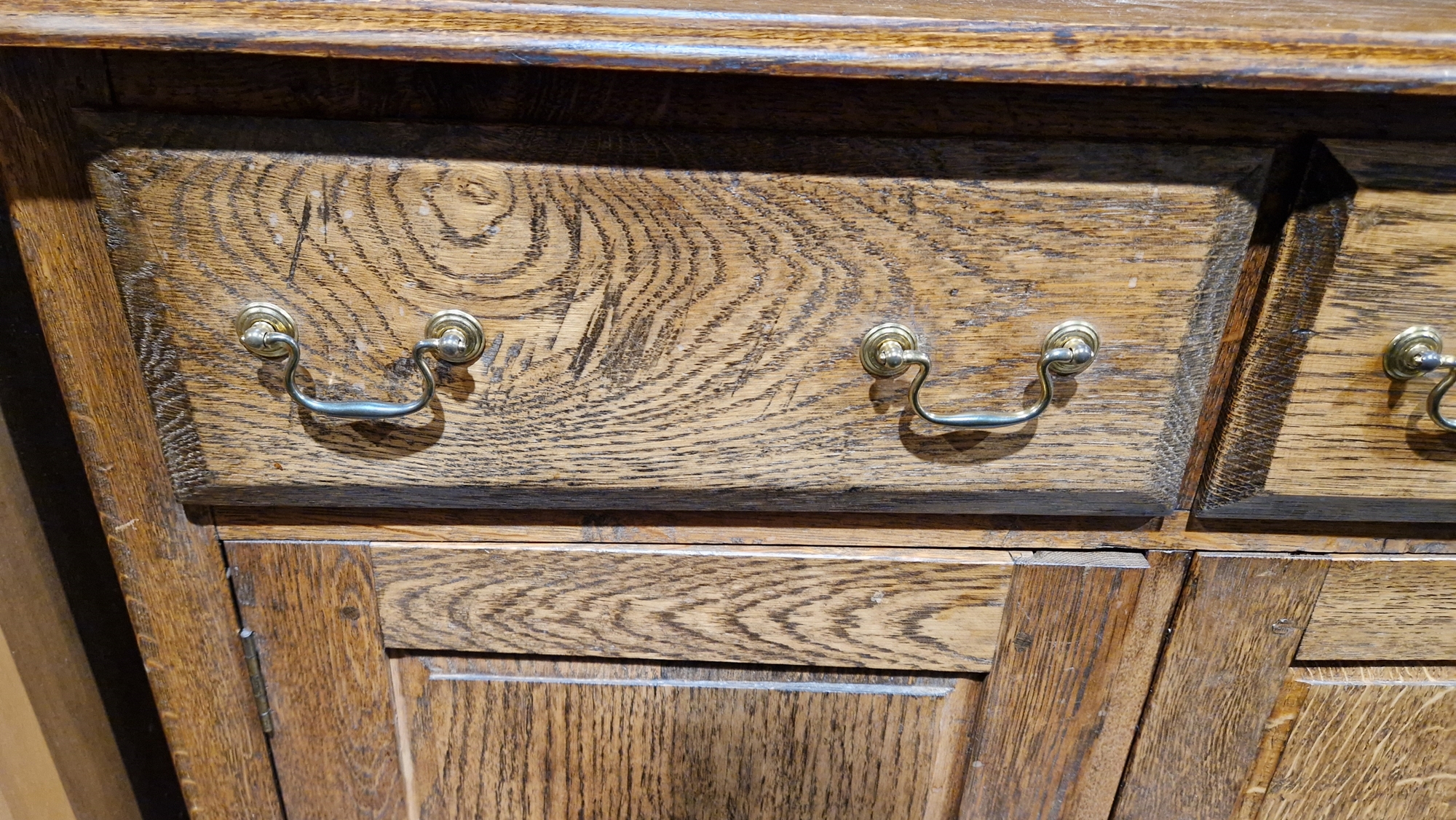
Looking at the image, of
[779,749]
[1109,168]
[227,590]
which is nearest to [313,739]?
[227,590]

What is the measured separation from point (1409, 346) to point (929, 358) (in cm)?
19

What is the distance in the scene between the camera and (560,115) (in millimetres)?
329

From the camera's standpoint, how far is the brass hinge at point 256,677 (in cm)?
43

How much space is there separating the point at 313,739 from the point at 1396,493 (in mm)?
544

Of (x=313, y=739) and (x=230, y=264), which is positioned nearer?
(x=230, y=264)

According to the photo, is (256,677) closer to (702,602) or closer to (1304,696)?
(702,602)

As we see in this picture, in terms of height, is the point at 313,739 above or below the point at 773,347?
below

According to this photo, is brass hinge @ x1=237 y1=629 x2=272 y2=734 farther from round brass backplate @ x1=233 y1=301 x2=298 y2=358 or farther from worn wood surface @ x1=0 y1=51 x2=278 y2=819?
round brass backplate @ x1=233 y1=301 x2=298 y2=358

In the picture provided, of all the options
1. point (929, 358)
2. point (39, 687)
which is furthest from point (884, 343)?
point (39, 687)

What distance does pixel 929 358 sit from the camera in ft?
1.17

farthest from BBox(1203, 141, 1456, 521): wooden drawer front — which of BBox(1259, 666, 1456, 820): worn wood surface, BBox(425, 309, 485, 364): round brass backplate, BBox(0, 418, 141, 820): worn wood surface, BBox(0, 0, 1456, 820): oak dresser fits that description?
BBox(0, 418, 141, 820): worn wood surface

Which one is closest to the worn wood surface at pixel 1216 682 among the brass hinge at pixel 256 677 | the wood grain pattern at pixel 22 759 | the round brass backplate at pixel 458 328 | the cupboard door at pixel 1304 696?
the cupboard door at pixel 1304 696

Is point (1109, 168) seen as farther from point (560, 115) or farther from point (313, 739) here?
point (313, 739)

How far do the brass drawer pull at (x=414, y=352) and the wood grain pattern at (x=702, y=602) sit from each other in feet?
0.30
